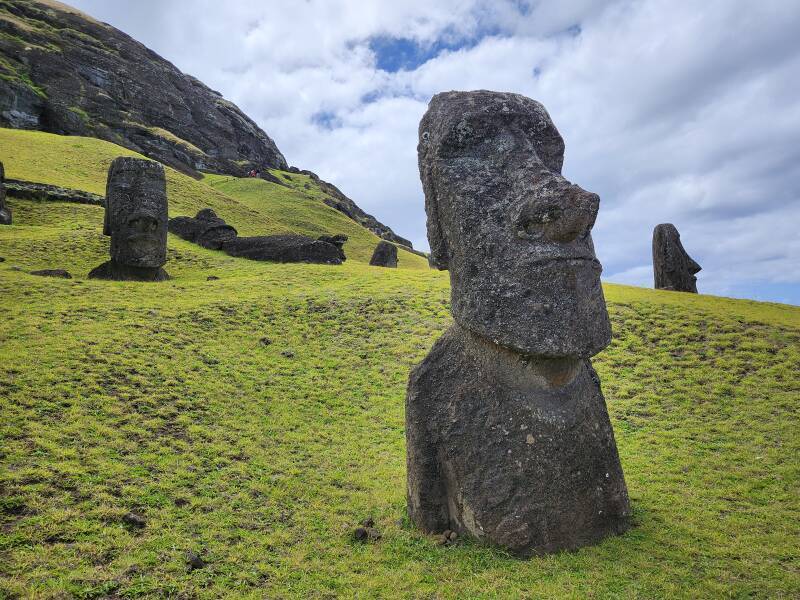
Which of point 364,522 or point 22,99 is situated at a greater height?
point 22,99

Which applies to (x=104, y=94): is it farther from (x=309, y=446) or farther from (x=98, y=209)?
(x=309, y=446)

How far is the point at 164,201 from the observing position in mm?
19031

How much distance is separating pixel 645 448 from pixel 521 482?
428cm

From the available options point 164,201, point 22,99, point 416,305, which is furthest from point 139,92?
point 416,305

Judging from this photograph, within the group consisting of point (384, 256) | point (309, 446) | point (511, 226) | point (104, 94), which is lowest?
point (309, 446)

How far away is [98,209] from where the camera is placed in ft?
92.6

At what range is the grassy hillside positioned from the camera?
70.9 feet

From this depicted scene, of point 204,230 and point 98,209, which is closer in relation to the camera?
point 98,209

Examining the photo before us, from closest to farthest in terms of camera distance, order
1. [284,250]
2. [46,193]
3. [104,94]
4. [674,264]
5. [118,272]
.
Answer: [118,272], [674,264], [284,250], [46,193], [104,94]

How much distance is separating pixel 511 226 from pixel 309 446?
523 centimetres

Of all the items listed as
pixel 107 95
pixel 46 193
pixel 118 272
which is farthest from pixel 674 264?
pixel 107 95

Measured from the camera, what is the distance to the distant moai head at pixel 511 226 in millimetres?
5012

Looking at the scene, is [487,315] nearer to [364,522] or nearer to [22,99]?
[364,522]

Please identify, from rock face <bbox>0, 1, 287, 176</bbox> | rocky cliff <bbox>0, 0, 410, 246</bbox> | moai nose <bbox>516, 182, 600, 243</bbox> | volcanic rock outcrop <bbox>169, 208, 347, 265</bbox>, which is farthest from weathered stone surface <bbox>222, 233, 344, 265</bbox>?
rock face <bbox>0, 1, 287, 176</bbox>
